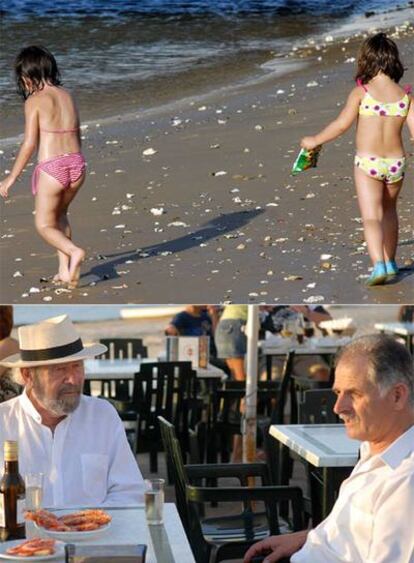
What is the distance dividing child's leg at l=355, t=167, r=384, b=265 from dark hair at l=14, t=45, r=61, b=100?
49.7 inches

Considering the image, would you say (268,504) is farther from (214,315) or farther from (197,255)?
(214,315)

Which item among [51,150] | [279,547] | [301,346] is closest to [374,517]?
[279,547]

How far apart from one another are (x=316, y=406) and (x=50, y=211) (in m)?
1.35

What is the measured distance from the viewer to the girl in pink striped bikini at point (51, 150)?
16.8 ft

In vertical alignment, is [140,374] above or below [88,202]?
below

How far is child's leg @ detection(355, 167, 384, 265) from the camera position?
5.16 metres

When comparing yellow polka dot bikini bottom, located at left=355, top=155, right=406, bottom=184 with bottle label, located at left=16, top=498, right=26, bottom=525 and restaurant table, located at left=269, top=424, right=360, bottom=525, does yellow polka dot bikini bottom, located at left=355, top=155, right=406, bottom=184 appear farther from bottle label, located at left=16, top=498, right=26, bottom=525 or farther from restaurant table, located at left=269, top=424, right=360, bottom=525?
bottle label, located at left=16, top=498, right=26, bottom=525

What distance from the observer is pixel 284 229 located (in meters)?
5.61

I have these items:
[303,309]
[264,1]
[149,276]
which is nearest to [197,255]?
[149,276]

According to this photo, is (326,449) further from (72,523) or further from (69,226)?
(69,226)

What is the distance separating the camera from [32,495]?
3031mm

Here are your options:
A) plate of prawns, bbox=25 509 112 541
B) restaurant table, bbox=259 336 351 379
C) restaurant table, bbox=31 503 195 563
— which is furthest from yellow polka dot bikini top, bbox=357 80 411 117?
restaurant table, bbox=259 336 351 379

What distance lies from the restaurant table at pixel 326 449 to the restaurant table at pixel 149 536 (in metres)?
0.88

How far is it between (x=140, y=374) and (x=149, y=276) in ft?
3.87
